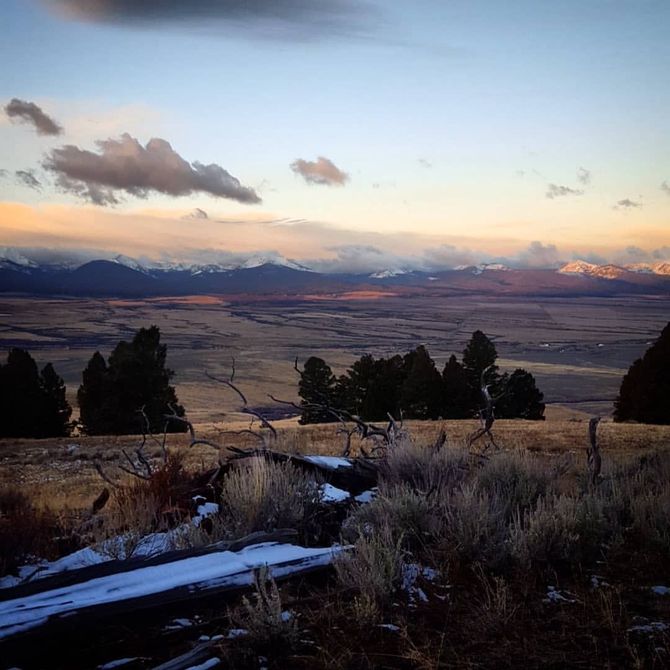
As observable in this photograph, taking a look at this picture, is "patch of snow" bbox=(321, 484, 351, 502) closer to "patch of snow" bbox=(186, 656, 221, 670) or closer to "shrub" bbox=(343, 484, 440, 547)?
"shrub" bbox=(343, 484, 440, 547)

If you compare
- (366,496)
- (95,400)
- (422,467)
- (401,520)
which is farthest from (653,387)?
(401,520)

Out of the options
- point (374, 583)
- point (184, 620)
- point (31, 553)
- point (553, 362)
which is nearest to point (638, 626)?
point (374, 583)

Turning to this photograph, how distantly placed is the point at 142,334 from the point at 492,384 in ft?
63.9

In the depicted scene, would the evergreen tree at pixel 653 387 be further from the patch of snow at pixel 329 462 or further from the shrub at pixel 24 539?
the shrub at pixel 24 539

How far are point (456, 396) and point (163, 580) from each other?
32470 millimetres

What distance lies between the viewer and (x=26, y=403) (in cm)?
3284

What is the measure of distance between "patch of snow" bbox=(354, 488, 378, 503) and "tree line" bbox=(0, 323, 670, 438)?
23624mm

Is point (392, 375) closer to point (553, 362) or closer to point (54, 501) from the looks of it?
point (54, 501)

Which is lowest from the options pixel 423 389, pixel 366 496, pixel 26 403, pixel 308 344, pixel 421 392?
pixel 308 344

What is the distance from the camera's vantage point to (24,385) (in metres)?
32.9

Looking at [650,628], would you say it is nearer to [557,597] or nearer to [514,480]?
[557,597]

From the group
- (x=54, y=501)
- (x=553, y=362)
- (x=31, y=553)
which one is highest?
(x=31, y=553)

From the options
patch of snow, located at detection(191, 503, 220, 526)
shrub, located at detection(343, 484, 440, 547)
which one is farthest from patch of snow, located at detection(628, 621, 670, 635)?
patch of snow, located at detection(191, 503, 220, 526)

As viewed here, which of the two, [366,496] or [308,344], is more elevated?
[366,496]
